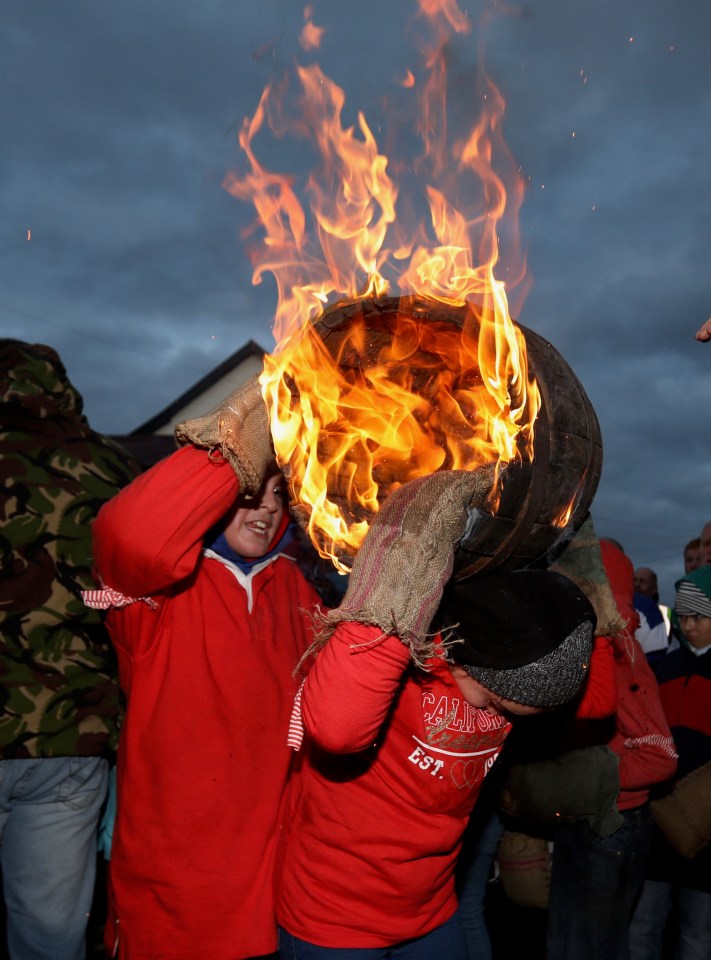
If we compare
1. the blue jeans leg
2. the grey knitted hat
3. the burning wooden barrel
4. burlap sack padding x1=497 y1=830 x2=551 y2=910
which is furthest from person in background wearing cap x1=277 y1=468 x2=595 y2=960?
the blue jeans leg

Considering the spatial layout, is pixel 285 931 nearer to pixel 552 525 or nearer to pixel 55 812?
pixel 55 812

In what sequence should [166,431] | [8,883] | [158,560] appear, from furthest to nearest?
1. [166,431]
2. [8,883]
3. [158,560]

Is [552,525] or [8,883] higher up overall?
[552,525]

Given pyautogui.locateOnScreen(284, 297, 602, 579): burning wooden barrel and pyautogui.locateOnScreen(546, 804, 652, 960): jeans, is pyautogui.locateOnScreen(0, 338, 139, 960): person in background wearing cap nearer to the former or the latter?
pyautogui.locateOnScreen(284, 297, 602, 579): burning wooden barrel

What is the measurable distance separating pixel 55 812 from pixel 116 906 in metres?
0.50

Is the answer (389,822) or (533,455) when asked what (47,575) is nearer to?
(389,822)

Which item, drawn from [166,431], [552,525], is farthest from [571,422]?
[166,431]

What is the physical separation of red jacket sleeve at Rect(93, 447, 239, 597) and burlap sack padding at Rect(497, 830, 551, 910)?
10.6ft

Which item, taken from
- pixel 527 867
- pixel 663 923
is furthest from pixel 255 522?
pixel 663 923

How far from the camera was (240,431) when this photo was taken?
221 cm

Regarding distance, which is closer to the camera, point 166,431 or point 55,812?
point 55,812

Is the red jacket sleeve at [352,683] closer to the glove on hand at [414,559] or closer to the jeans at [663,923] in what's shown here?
the glove on hand at [414,559]

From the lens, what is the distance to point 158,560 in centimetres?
221

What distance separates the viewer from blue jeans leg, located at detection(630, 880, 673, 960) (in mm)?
4371
